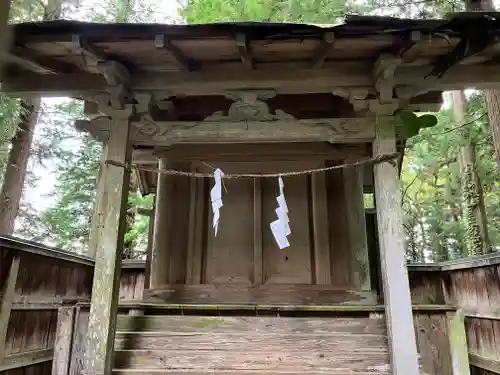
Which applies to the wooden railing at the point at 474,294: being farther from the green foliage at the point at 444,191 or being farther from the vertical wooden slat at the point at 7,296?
the vertical wooden slat at the point at 7,296

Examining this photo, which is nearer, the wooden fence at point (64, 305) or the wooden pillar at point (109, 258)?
the wooden pillar at point (109, 258)

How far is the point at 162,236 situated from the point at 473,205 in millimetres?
8689

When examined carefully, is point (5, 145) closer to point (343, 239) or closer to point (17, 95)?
point (17, 95)

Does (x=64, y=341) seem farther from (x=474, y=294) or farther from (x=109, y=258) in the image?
(x=474, y=294)

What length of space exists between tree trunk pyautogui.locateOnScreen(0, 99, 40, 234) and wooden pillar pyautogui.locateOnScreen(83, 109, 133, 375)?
614 centimetres

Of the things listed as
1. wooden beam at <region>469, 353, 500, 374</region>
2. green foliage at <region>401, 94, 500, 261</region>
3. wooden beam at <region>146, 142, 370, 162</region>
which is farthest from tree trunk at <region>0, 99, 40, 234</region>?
green foliage at <region>401, 94, 500, 261</region>

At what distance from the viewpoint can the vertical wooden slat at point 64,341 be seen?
14.1ft

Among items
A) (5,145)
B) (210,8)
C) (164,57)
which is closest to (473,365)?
(164,57)

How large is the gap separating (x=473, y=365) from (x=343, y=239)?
2.45 meters

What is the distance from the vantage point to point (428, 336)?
4.08 m

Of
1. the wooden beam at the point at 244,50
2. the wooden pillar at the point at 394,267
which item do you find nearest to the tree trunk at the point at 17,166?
the wooden beam at the point at 244,50

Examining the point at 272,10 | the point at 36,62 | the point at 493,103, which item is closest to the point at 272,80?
the point at 36,62

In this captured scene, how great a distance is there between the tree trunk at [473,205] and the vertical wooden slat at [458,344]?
24.2 feet

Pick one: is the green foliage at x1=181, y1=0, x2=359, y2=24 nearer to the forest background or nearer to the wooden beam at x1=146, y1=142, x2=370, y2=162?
the forest background
